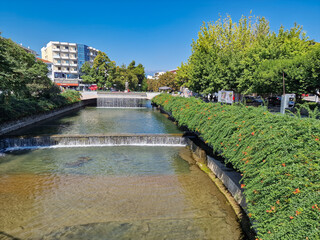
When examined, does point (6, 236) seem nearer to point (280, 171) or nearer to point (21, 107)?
point (280, 171)

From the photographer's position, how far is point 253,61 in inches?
963

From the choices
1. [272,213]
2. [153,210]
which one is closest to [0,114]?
[153,210]

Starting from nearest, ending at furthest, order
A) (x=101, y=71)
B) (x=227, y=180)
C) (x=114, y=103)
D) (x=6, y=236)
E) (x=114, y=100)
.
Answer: (x=6, y=236) → (x=227, y=180) → (x=114, y=103) → (x=114, y=100) → (x=101, y=71)

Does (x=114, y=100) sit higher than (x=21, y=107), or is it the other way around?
(x=21, y=107)

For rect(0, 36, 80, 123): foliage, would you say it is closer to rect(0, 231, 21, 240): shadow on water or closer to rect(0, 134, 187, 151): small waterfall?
rect(0, 134, 187, 151): small waterfall

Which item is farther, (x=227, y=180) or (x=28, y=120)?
(x=28, y=120)

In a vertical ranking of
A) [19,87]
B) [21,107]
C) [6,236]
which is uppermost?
[19,87]

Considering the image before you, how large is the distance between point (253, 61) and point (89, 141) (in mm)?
19172

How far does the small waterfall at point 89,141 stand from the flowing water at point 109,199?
160cm

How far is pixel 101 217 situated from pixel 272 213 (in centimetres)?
582

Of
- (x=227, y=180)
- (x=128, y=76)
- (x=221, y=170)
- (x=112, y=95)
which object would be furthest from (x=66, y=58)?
(x=227, y=180)

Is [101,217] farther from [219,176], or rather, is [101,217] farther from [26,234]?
[219,176]

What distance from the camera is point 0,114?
19.0m

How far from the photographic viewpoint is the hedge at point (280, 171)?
4.45 m
